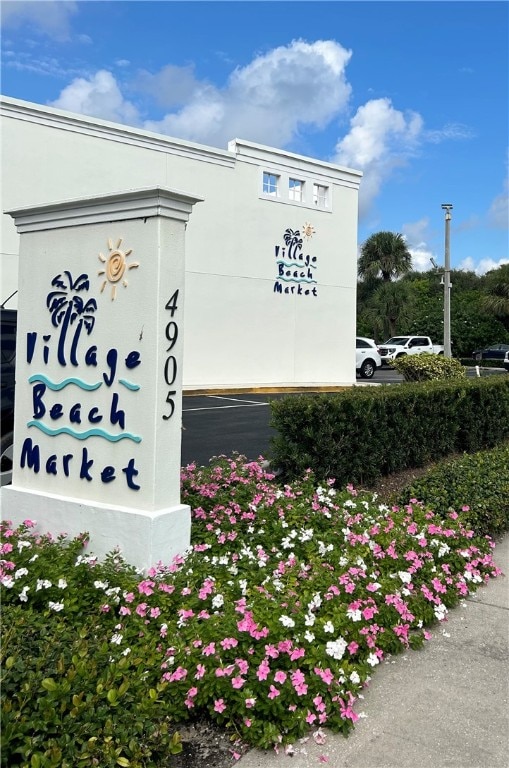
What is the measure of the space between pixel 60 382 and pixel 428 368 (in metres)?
9.71

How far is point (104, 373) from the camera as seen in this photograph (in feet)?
14.4

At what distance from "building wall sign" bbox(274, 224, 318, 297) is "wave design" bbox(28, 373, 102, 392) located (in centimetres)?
1420

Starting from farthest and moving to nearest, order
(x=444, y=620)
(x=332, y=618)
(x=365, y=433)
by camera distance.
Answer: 1. (x=365, y=433)
2. (x=444, y=620)
3. (x=332, y=618)

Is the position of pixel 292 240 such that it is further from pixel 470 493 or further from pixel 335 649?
pixel 335 649

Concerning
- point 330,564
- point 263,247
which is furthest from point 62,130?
point 330,564

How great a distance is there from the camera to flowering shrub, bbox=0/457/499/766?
104 inches

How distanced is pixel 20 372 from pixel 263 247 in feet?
46.0

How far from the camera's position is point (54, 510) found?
4590mm

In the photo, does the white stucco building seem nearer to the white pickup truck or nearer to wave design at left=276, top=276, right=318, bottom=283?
wave design at left=276, top=276, right=318, bottom=283

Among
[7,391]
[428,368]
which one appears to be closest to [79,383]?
[7,391]

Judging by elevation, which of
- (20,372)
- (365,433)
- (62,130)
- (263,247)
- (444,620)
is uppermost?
(62,130)

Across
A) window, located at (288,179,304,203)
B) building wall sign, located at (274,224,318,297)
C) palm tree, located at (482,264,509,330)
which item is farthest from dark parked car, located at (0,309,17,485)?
palm tree, located at (482,264,509,330)

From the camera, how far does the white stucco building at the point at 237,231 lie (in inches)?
563

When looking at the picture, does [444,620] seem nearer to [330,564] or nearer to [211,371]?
[330,564]
